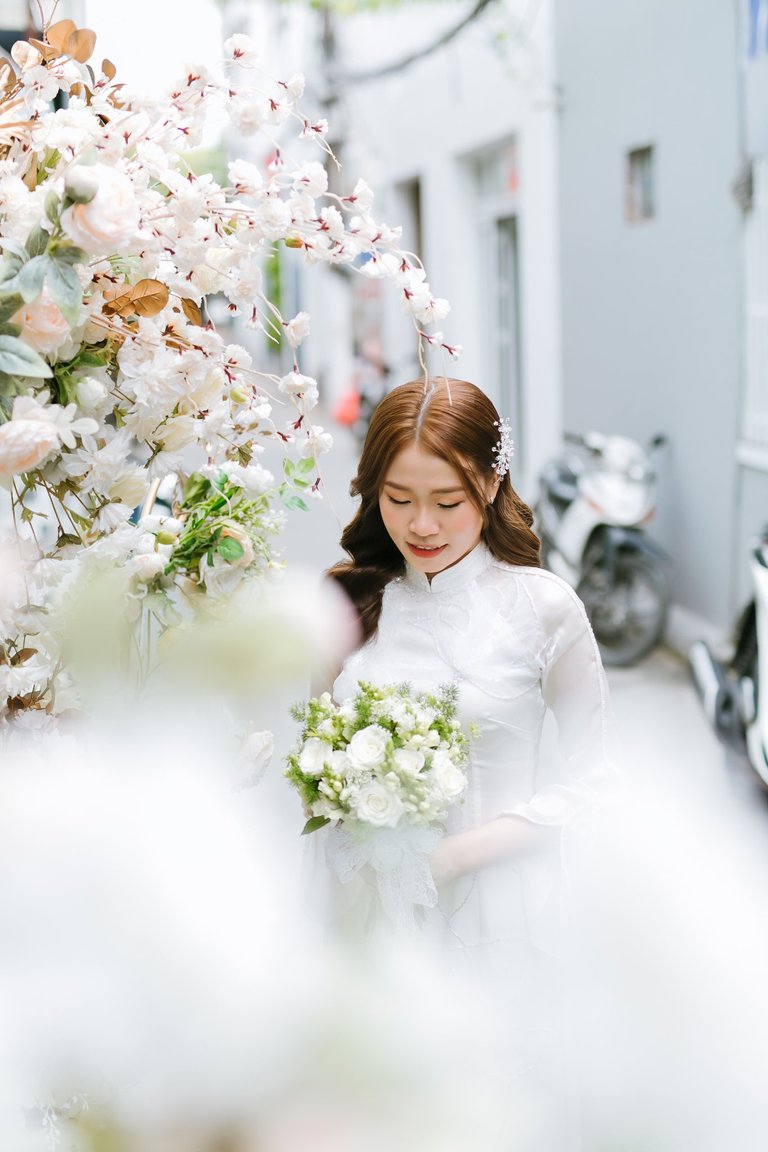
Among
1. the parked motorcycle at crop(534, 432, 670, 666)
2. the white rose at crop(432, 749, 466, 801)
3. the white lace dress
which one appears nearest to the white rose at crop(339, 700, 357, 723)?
the white rose at crop(432, 749, 466, 801)

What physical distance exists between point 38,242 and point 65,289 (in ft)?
0.20

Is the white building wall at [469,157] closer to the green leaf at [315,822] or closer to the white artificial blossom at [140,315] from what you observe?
the green leaf at [315,822]

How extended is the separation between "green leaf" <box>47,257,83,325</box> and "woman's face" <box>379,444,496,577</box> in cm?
73

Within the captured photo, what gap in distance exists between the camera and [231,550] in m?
1.21

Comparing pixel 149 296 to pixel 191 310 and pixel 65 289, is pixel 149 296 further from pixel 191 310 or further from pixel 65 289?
pixel 65 289

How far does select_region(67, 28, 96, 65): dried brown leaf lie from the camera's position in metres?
1.21

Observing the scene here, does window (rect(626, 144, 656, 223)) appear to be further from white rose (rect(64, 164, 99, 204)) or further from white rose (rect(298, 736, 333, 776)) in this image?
white rose (rect(64, 164, 99, 204))

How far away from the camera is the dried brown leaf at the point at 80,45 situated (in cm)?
121

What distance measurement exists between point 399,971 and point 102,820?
16 centimetres

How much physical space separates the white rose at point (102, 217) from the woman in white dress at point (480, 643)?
0.73 m

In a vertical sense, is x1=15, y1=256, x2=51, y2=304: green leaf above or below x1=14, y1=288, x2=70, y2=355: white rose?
above

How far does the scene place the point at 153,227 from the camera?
1181 mm

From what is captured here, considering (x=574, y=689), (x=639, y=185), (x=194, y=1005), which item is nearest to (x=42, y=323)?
(x=194, y=1005)

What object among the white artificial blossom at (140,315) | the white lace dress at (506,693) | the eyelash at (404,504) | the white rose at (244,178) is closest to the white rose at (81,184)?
the white artificial blossom at (140,315)
